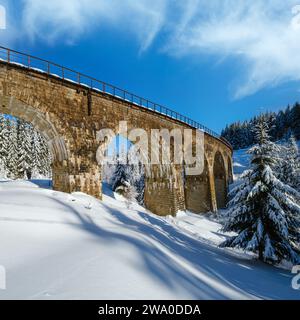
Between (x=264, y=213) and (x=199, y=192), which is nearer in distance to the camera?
(x=264, y=213)

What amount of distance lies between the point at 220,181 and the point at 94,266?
112 feet

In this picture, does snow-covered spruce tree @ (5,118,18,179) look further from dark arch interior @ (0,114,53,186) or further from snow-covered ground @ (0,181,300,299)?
snow-covered ground @ (0,181,300,299)

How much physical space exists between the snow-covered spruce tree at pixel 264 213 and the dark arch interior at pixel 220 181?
24296 millimetres

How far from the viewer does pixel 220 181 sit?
36.9m

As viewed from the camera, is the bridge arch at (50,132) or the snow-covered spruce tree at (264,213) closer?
the snow-covered spruce tree at (264,213)

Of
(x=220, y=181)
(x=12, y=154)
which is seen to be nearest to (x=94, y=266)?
(x=220, y=181)

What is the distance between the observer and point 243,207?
11.1m

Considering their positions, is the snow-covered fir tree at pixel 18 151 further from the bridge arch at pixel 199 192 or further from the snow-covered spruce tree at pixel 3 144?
the bridge arch at pixel 199 192

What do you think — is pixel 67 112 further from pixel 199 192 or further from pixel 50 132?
pixel 199 192

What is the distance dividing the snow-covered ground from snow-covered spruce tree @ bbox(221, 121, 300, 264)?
1.60m

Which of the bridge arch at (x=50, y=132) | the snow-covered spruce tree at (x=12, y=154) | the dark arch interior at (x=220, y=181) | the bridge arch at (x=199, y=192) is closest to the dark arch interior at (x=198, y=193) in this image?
the bridge arch at (x=199, y=192)

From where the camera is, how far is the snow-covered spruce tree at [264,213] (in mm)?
10211

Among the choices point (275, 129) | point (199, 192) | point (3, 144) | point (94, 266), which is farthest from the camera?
point (275, 129)

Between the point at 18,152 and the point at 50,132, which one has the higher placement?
the point at 18,152
